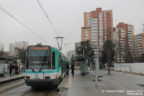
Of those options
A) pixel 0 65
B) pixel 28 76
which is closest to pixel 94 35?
pixel 28 76

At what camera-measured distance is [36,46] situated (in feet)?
36.4

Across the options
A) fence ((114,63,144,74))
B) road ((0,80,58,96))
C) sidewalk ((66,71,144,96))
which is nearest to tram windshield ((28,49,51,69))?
road ((0,80,58,96))

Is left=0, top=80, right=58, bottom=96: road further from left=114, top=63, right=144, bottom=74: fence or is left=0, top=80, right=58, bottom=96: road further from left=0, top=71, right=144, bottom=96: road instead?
left=114, top=63, right=144, bottom=74: fence

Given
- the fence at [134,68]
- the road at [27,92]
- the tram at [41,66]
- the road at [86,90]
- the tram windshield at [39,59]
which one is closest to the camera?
the road at [86,90]

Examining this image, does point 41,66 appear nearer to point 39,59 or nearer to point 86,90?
point 39,59

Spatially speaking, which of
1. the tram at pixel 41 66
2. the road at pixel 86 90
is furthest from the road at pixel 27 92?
the tram at pixel 41 66

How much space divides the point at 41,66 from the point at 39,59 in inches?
19.1

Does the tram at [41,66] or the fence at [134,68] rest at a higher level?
the tram at [41,66]

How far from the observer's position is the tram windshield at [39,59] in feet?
35.0

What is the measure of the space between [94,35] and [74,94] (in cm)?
625

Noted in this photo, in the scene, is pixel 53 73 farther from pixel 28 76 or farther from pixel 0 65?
pixel 0 65

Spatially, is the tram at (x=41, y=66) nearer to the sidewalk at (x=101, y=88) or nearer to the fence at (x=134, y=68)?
the sidewalk at (x=101, y=88)

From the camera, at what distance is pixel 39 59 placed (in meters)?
10.7

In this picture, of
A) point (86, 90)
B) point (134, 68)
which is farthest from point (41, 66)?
point (134, 68)
